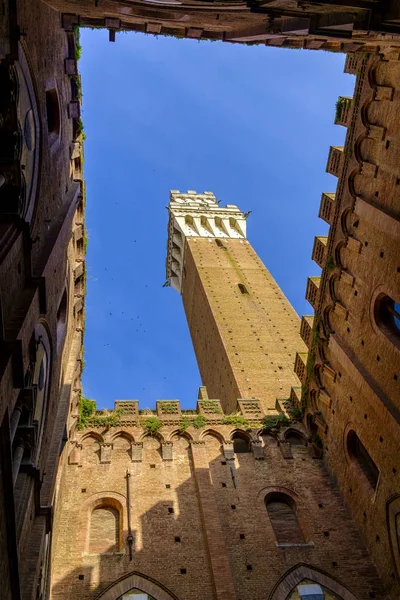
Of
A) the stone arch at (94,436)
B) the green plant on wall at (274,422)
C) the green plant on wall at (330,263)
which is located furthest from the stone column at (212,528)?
the green plant on wall at (330,263)

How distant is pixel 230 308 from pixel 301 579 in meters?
17.4

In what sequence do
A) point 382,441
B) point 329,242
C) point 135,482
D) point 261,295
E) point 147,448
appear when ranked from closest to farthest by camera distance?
point 382,441, point 135,482, point 147,448, point 329,242, point 261,295

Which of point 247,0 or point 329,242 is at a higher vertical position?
point 247,0

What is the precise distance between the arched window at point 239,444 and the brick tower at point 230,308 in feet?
15.5

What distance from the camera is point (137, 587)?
11383mm

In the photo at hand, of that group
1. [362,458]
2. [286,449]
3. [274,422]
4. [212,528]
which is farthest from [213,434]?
[362,458]

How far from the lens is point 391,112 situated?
41.7 ft

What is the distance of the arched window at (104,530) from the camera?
12430 mm

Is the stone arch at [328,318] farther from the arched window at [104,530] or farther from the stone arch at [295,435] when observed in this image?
the arched window at [104,530]

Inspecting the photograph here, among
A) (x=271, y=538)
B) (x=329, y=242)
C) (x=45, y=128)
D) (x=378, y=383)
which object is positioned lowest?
(x=271, y=538)

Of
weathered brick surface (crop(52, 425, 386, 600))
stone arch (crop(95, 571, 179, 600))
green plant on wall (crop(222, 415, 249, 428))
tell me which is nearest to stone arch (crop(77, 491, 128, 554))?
weathered brick surface (crop(52, 425, 386, 600))

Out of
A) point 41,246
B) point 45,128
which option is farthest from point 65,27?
point 41,246

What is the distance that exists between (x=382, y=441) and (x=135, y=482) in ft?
19.5

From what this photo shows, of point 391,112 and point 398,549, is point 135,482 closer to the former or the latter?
point 398,549
